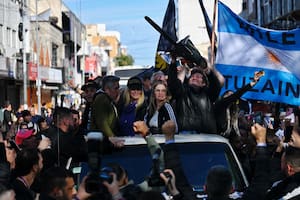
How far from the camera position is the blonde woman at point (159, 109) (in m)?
7.53

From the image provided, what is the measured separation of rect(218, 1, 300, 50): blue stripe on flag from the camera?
31.1 ft

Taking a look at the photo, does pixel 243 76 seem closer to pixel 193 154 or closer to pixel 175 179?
pixel 193 154

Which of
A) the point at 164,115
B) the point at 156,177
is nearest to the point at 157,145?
the point at 156,177

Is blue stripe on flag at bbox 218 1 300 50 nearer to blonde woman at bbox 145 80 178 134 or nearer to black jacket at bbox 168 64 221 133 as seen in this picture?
black jacket at bbox 168 64 221 133

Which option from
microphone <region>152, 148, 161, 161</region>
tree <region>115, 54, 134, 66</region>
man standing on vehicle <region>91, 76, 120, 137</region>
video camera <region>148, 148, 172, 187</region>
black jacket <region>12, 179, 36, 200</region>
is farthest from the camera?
tree <region>115, 54, 134, 66</region>

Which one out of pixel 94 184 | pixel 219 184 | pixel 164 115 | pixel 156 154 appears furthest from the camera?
pixel 164 115

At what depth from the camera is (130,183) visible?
498 centimetres

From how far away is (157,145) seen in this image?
5.14m

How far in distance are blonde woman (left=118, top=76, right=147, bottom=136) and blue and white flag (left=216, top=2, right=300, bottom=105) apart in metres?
1.46

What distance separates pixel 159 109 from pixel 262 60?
7.89 ft

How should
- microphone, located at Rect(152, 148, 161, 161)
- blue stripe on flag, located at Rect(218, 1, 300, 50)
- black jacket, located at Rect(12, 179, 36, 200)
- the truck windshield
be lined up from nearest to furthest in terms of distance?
1. microphone, located at Rect(152, 148, 161, 161)
2. black jacket, located at Rect(12, 179, 36, 200)
3. the truck windshield
4. blue stripe on flag, located at Rect(218, 1, 300, 50)

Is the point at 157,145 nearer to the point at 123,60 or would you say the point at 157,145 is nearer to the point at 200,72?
the point at 200,72

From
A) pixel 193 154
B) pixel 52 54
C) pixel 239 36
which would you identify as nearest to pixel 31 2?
pixel 52 54

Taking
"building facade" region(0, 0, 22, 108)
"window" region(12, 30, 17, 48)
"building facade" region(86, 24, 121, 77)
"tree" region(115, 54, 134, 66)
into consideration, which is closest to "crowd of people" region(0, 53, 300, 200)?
"building facade" region(0, 0, 22, 108)
